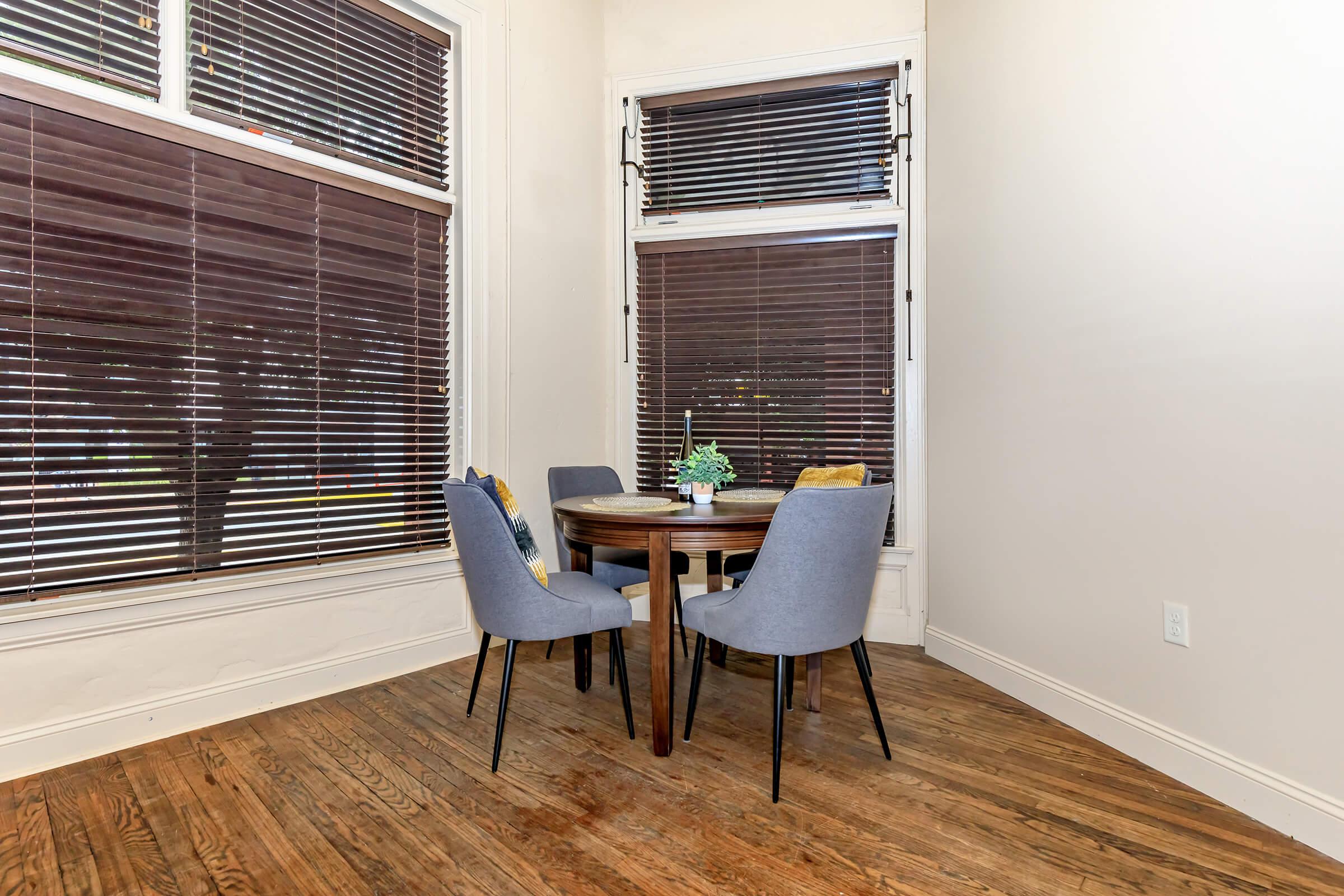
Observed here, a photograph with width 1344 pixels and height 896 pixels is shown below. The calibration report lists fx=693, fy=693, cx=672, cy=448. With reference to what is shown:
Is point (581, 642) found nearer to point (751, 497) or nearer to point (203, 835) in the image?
point (751, 497)

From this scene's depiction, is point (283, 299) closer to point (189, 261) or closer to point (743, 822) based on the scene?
point (189, 261)

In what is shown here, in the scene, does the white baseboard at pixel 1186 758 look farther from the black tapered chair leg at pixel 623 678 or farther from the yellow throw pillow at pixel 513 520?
the yellow throw pillow at pixel 513 520

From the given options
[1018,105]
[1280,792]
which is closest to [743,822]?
[1280,792]

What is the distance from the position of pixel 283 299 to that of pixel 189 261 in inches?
12.6

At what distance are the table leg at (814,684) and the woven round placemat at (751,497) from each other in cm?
59

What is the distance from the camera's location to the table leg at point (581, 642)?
8.93ft

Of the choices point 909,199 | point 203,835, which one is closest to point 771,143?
point 909,199

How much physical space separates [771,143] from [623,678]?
286 centimetres

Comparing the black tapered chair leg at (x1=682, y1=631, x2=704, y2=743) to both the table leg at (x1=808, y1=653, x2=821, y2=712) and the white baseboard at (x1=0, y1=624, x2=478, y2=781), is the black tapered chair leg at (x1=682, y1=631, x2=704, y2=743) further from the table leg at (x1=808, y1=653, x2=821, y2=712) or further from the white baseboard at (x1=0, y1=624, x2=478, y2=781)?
the white baseboard at (x1=0, y1=624, x2=478, y2=781)

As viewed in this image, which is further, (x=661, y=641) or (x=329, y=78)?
(x=329, y=78)

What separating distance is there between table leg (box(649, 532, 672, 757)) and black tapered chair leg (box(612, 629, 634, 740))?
0.42 ft

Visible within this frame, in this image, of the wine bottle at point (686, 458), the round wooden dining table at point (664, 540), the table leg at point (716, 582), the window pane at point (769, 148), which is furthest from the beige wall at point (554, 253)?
the round wooden dining table at point (664, 540)

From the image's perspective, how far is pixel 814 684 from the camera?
2.52 metres

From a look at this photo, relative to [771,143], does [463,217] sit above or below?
below
